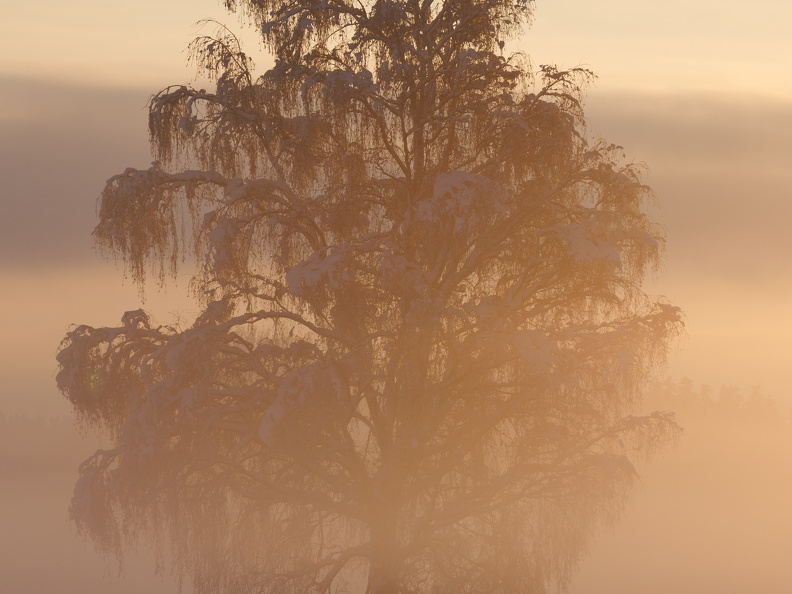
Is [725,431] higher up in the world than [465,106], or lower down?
lower down

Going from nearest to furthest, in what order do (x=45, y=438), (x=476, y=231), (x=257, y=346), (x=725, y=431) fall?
(x=476, y=231) < (x=257, y=346) < (x=725, y=431) < (x=45, y=438)

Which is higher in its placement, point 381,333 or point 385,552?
point 381,333

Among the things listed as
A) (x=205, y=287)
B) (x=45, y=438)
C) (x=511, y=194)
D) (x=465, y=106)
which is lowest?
(x=45, y=438)

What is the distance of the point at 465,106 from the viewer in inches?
685

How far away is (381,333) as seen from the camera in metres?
16.8

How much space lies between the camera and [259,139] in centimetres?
1828

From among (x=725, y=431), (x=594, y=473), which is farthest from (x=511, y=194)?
(x=725, y=431)

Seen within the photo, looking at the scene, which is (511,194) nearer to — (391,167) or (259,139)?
(391,167)

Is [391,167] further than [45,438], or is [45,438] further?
[45,438]

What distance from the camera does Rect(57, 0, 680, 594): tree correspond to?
55.4 ft

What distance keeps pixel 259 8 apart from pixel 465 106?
12.0 ft

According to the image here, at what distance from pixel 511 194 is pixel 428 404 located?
334 centimetres

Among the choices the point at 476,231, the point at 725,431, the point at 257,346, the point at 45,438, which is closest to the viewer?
the point at 476,231

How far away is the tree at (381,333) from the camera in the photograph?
16891 millimetres
